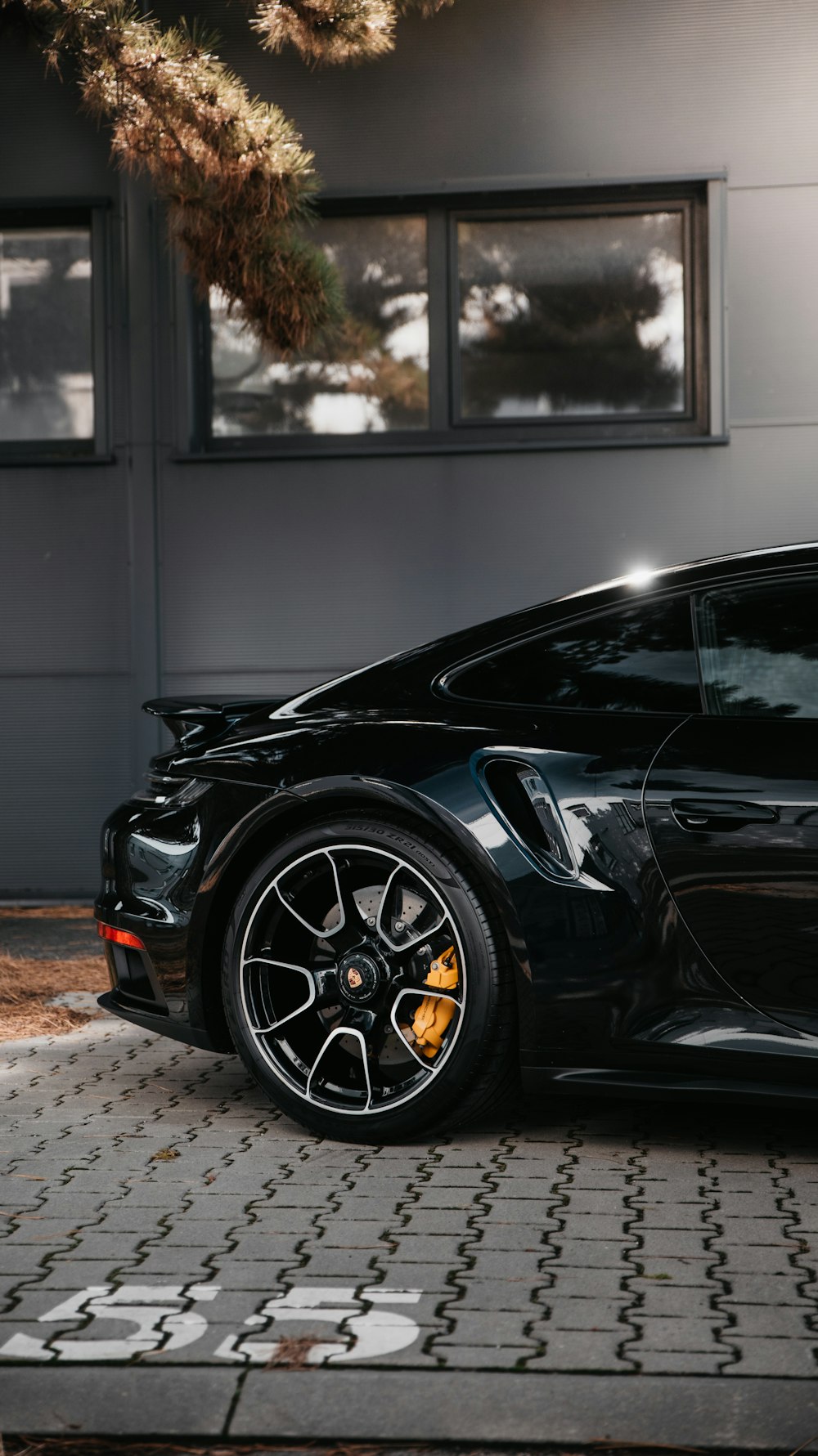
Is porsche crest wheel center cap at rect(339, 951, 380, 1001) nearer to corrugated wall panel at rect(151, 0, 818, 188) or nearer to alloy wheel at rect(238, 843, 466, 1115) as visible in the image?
alloy wheel at rect(238, 843, 466, 1115)

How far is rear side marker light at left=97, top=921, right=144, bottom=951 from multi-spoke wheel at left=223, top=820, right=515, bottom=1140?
0.28m

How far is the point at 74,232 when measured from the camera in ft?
27.0

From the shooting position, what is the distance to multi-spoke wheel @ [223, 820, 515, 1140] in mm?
3525

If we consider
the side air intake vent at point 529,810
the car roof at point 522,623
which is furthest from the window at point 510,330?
the side air intake vent at point 529,810

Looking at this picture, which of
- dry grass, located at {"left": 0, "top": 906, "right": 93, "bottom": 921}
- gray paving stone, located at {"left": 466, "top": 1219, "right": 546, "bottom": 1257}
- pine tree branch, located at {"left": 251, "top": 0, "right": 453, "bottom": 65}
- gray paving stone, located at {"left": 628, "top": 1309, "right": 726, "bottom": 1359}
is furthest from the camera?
dry grass, located at {"left": 0, "top": 906, "right": 93, "bottom": 921}

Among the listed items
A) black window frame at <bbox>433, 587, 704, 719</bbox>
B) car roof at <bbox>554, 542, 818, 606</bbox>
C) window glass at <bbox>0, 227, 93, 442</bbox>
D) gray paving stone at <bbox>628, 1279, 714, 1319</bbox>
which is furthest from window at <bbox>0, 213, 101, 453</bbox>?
gray paving stone at <bbox>628, 1279, 714, 1319</bbox>

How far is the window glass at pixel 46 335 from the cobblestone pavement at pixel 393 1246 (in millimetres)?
4840

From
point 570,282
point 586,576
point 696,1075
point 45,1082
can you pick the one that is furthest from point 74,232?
point 696,1075

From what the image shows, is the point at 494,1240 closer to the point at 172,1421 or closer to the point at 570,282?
the point at 172,1421

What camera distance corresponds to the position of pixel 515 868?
347cm

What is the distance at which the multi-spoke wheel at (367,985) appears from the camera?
3525 millimetres

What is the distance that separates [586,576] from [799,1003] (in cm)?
482

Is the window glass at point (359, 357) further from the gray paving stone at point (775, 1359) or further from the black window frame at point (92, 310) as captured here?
the gray paving stone at point (775, 1359)

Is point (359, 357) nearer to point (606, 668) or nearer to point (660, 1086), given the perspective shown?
point (606, 668)
